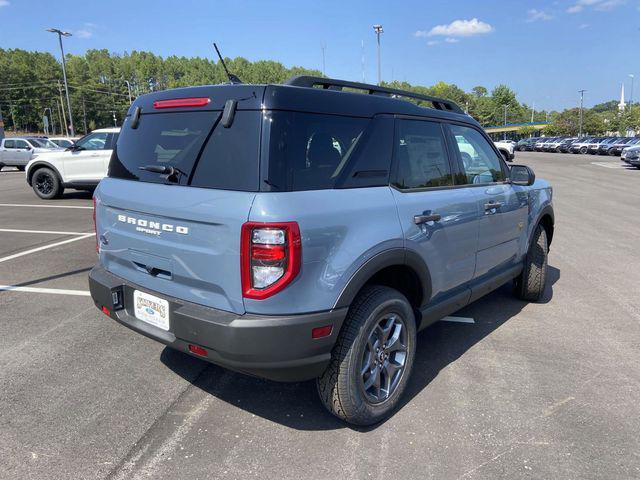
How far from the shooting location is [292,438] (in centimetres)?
274

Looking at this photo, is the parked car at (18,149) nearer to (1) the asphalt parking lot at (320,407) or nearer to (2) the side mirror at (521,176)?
(1) the asphalt parking lot at (320,407)

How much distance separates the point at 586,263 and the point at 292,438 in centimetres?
554

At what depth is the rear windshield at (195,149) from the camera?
2.40m

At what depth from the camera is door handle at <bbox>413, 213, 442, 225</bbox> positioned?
9.78 ft

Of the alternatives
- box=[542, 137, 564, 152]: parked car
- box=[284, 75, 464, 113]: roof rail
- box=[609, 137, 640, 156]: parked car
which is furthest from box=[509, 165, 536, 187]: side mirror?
box=[542, 137, 564, 152]: parked car

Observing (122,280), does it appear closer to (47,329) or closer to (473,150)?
(47,329)

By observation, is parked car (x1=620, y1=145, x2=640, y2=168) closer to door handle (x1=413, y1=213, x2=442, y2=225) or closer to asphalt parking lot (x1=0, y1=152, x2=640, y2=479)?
asphalt parking lot (x1=0, y1=152, x2=640, y2=479)

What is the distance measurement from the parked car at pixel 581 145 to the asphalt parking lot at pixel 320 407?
49.1 m

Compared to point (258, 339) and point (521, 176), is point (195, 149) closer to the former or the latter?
point (258, 339)

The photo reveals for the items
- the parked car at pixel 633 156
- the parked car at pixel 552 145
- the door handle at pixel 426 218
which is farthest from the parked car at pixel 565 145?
the door handle at pixel 426 218

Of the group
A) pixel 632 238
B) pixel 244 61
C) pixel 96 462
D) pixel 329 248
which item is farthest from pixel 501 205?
pixel 244 61

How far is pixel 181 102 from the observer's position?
2.79m

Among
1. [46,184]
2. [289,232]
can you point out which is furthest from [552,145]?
[289,232]

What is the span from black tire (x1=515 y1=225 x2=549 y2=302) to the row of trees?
9220 cm
